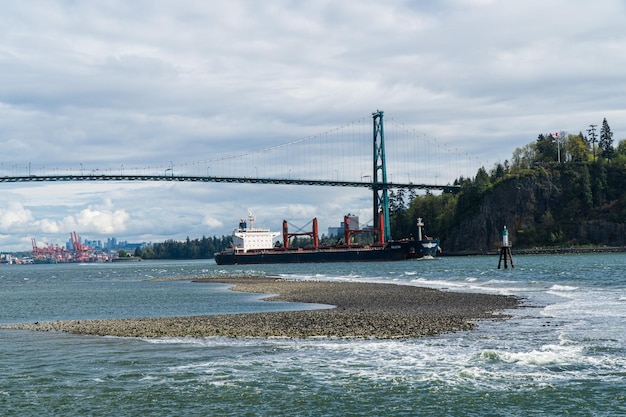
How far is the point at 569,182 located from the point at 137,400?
522 ft

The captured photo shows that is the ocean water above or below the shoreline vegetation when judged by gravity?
below

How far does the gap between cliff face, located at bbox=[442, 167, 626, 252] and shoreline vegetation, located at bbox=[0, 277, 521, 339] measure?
122496 millimetres

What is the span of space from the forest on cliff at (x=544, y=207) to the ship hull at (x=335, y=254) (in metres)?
27.0

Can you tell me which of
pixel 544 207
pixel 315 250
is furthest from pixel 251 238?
pixel 544 207

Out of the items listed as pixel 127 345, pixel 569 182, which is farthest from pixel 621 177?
pixel 127 345

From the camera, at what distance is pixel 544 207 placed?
534 ft

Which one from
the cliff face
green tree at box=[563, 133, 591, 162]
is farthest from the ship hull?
green tree at box=[563, 133, 591, 162]

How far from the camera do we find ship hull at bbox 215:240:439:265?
139 metres

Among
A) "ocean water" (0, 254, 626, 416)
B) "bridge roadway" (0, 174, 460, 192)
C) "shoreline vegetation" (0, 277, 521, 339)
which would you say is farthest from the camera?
"bridge roadway" (0, 174, 460, 192)

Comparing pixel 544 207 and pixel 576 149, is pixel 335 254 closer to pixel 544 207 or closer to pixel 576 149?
pixel 544 207

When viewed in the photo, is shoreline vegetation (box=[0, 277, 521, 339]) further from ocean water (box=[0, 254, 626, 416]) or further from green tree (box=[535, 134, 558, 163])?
green tree (box=[535, 134, 558, 163])

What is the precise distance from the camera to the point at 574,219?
159125 millimetres

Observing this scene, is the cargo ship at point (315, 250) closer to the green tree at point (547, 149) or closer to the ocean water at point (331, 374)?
the green tree at point (547, 149)

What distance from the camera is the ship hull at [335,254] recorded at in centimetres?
13875
